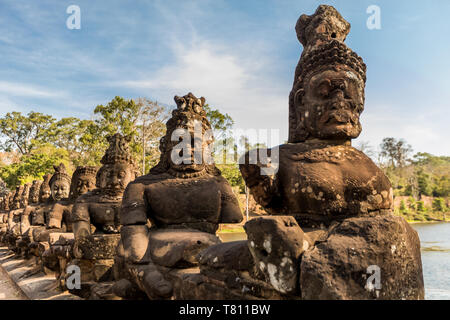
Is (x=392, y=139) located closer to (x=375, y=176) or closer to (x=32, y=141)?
(x=32, y=141)

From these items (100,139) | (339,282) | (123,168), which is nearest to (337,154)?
(339,282)

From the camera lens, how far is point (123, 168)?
18.1 ft

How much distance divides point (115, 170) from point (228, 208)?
2.26 meters

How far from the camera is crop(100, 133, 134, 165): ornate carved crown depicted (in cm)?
550

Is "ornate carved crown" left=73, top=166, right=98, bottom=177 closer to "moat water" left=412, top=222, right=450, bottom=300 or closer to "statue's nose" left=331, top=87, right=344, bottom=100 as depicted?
"statue's nose" left=331, top=87, right=344, bottom=100

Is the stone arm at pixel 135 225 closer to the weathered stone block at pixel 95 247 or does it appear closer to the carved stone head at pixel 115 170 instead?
the weathered stone block at pixel 95 247

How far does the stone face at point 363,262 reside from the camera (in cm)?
195

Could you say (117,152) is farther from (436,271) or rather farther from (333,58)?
(436,271)

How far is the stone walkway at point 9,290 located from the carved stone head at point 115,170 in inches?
94.2

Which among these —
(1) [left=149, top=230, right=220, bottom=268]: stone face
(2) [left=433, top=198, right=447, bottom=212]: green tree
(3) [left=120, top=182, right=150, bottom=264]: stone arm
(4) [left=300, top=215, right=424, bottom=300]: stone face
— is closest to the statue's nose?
(4) [left=300, top=215, right=424, bottom=300]: stone face

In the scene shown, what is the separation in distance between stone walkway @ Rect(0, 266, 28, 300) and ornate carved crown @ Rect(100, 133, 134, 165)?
2719 millimetres

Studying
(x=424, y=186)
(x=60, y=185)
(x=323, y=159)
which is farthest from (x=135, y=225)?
(x=424, y=186)

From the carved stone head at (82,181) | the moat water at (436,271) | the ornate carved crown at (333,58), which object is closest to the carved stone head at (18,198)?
the carved stone head at (82,181)
